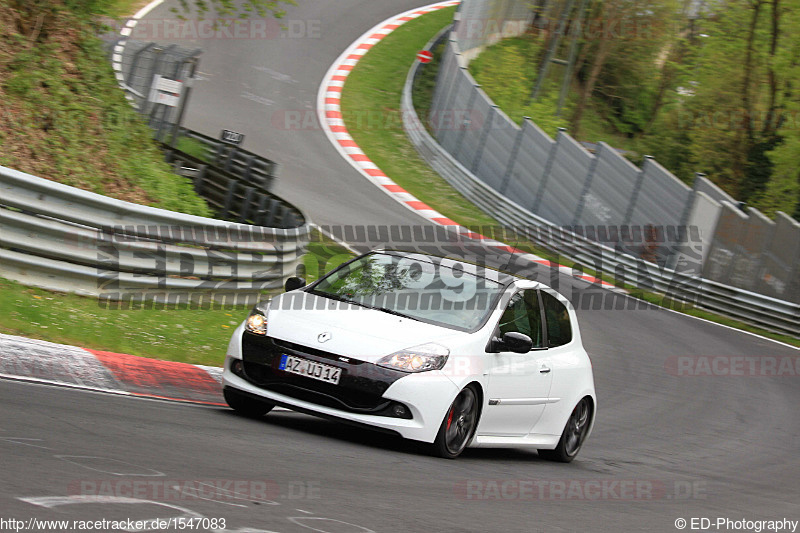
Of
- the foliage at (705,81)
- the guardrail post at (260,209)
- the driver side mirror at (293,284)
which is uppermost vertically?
the foliage at (705,81)

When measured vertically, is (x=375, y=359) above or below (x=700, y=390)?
above

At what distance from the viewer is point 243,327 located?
316 inches

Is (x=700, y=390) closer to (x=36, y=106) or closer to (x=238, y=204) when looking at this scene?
(x=238, y=204)

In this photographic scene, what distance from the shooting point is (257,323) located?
796 cm

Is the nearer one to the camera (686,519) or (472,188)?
(686,519)

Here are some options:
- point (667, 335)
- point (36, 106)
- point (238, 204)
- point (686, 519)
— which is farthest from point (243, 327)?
point (667, 335)

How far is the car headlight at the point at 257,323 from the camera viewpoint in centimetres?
788

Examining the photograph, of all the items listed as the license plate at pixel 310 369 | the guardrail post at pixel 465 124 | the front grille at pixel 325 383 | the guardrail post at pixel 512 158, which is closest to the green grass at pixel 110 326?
the front grille at pixel 325 383

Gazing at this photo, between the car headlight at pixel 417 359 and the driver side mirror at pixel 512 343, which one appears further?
the driver side mirror at pixel 512 343

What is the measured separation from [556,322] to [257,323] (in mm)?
2796

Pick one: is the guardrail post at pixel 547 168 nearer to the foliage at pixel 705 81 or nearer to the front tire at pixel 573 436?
the foliage at pixel 705 81

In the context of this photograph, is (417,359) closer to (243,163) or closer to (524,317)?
(524,317)

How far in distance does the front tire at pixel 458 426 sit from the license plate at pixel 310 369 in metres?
0.85

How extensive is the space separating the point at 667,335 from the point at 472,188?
29.0ft
